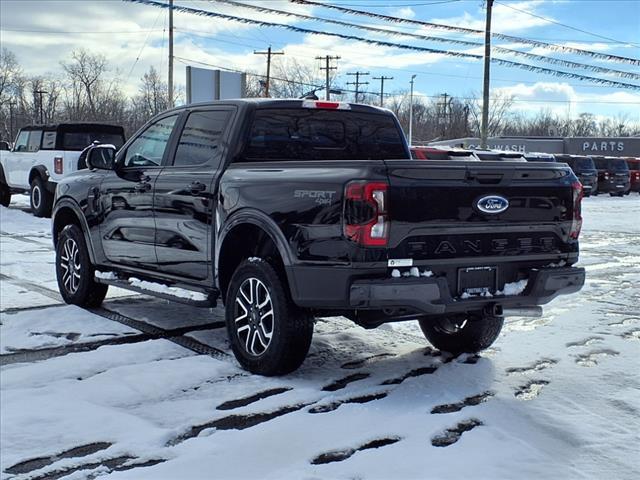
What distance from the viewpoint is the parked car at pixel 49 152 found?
15.3 metres

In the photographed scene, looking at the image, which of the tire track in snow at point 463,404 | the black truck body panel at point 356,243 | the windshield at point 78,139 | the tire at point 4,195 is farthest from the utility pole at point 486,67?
the tire track in snow at point 463,404

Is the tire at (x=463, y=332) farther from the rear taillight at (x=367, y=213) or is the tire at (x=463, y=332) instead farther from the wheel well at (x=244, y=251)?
the rear taillight at (x=367, y=213)

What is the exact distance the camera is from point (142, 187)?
603 centimetres

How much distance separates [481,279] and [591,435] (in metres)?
1.13

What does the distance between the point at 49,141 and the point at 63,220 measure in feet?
30.0

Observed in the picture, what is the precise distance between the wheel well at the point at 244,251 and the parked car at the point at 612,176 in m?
30.7

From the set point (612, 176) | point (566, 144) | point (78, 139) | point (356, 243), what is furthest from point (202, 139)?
point (566, 144)

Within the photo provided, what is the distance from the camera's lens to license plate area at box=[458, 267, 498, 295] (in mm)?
4438

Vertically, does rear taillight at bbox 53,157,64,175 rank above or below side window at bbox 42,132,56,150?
below

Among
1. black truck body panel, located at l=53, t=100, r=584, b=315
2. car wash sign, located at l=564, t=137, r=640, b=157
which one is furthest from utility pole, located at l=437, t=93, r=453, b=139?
black truck body panel, located at l=53, t=100, r=584, b=315

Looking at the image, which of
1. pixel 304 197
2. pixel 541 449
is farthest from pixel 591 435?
pixel 304 197

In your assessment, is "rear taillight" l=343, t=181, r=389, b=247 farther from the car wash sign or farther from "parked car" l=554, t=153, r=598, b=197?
→ the car wash sign

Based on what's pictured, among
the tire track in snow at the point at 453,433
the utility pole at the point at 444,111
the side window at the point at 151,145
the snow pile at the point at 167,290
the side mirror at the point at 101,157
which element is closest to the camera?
the tire track in snow at the point at 453,433

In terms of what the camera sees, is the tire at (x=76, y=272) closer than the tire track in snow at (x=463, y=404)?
No
